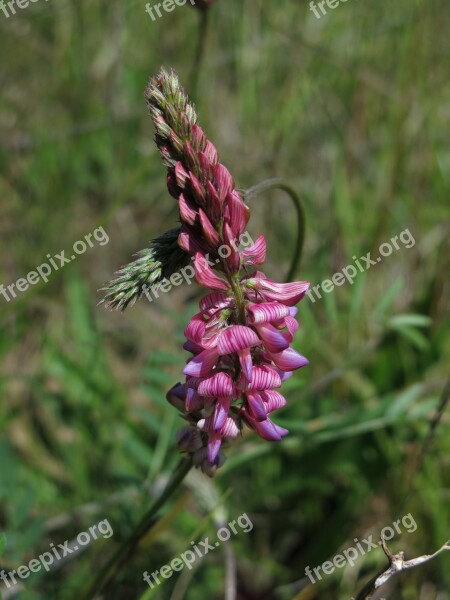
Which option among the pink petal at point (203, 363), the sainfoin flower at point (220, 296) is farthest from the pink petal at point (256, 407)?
the pink petal at point (203, 363)

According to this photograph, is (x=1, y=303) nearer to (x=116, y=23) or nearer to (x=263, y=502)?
(x=263, y=502)

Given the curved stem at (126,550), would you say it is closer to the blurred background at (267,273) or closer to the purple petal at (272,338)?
the blurred background at (267,273)

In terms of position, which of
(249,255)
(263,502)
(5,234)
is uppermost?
(5,234)

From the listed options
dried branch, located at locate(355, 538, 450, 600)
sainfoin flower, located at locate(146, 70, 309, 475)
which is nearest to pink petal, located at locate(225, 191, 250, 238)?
sainfoin flower, located at locate(146, 70, 309, 475)

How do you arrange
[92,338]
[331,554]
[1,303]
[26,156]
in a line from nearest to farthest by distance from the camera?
[331,554] < [92,338] < [1,303] < [26,156]

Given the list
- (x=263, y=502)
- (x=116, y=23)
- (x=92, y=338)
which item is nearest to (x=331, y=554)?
(x=263, y=502)

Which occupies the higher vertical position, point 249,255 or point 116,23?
point 116,23

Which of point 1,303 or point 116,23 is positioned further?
point 116,23

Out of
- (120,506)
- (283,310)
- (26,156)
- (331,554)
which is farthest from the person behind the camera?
(26,156)
